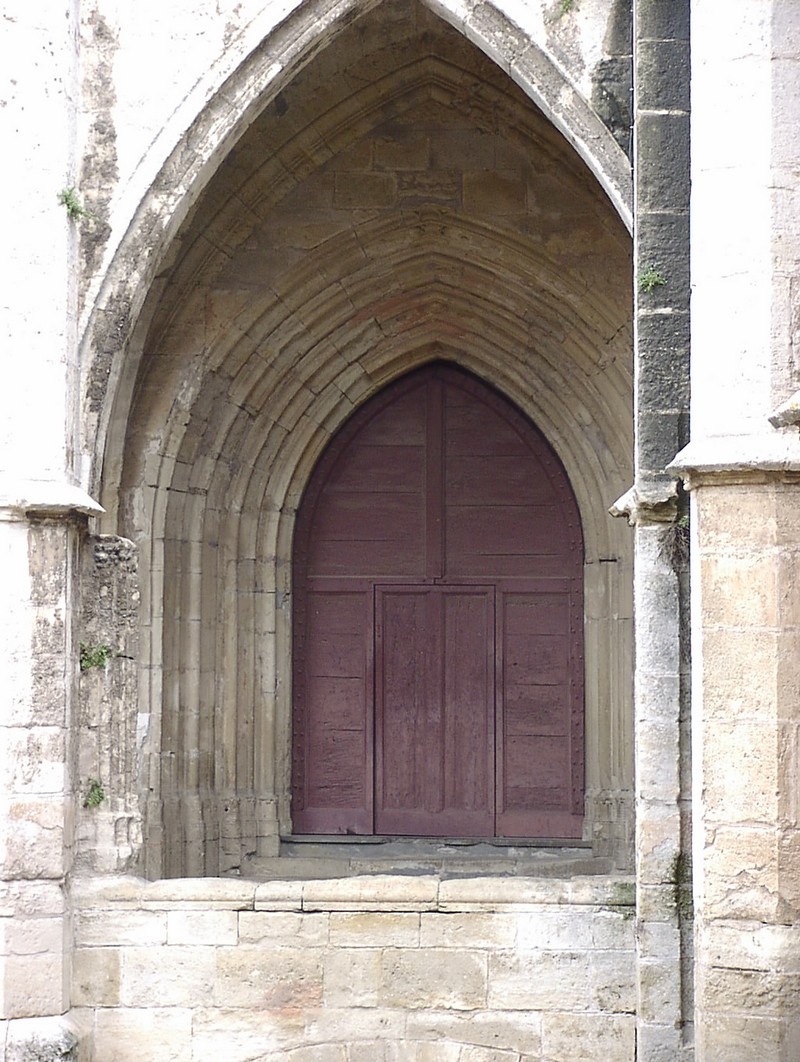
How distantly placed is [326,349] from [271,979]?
346 cm

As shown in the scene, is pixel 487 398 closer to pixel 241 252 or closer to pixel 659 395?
pixel 241 252

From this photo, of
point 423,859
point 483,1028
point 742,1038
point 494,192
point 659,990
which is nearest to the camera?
point 742,1038

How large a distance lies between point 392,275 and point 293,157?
0.88 metres

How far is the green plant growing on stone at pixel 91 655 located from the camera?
254 inches

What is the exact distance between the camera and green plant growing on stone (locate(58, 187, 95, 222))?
607 cm

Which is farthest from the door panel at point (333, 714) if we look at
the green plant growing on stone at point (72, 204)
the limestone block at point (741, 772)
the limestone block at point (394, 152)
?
the limestone block at point (741, 772)

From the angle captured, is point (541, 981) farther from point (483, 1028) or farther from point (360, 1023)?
point (360, 1023)

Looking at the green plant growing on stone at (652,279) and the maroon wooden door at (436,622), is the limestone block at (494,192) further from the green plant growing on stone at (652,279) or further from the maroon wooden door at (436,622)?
the green plant growing on stone at (652,279)

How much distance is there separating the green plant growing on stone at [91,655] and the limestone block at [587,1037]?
7.78ft

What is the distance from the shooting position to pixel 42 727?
6016mm

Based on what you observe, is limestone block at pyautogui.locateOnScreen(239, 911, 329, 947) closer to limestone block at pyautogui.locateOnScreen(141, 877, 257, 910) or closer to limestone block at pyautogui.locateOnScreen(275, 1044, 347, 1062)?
limestone block at pyautogui.locateOnScreen(141, 877, 257, 910)

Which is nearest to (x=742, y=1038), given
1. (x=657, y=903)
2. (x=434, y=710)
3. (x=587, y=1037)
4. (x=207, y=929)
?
(x=657, y=903)

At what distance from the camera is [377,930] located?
6.07 m

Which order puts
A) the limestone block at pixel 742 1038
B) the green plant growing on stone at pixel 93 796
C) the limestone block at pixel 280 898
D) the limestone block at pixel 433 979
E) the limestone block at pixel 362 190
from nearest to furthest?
1. the limestone block at pixel 742 1038
2. the limestone block at pixel 433 979
3. the limestone block at pixel 280 898
4. the green plant growing on stone at pixel 93 796
5. the limestone block at pixel 362 190
